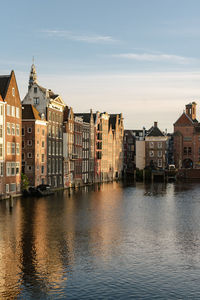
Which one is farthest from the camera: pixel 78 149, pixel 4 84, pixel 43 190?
pixel 78 149

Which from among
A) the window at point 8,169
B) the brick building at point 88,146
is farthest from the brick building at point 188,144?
the window at point 8,169

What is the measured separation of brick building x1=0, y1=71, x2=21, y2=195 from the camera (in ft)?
286

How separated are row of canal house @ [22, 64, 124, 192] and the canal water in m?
24.0

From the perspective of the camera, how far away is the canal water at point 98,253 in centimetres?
3462

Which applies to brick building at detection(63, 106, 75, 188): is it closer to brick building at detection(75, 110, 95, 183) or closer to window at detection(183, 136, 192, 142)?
brick building at detection(75, 110, 95, 183)

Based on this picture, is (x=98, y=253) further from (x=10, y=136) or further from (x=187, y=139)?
(x=187, y=139)

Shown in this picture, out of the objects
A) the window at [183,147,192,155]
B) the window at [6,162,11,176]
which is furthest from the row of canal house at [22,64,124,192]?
the window at [183,147,192,155]

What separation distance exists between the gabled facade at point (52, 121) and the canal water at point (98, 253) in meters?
31.3

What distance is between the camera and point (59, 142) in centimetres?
11712

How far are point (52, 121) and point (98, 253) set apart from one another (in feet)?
225

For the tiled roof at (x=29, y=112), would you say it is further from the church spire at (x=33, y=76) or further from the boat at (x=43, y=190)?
the church spire at (x=33, y=76)

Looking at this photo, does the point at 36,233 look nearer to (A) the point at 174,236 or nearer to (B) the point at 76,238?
(B) the point at 76,238

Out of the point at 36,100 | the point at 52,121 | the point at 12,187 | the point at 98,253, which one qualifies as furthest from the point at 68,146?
the point at 98,253

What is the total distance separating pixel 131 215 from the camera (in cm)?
7425
